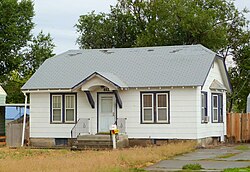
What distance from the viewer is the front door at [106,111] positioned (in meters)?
32.5

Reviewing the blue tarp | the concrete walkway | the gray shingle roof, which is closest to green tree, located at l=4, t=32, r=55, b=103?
the blue tarp

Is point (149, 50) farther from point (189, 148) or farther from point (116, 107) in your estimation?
point (189, 148)

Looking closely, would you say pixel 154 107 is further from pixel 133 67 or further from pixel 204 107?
pixel 133 67

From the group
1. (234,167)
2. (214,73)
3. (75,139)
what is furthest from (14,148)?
(234,167)

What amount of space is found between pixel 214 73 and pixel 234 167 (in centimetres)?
1500

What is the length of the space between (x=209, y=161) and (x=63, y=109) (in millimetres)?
12761

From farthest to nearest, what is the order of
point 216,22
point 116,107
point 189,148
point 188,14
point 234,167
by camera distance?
1. point 216,22
2. point 188,14
3. point 116,107
4. point 189,148
5. point 234,167

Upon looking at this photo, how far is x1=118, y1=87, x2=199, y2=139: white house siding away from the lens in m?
30.9

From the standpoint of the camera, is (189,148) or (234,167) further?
(189,148)

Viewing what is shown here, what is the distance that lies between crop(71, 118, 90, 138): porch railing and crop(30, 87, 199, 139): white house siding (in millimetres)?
287

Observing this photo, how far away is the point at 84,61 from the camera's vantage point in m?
36.1

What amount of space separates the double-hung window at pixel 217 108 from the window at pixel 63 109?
815 cm

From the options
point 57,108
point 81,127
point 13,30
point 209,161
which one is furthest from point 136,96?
point 13,30

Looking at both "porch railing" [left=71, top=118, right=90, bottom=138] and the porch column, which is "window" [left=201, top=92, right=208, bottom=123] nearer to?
the porch column
